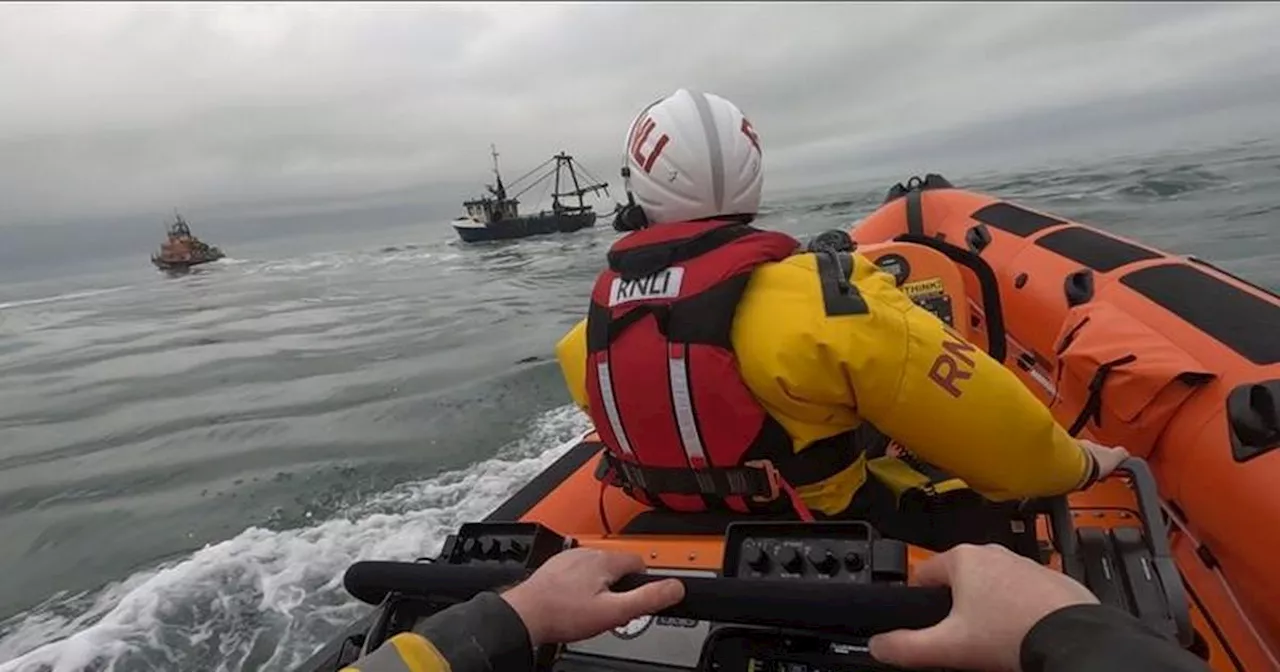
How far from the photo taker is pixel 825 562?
135 centimetres

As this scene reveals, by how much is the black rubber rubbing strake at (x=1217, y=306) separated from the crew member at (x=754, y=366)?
2.72 feet

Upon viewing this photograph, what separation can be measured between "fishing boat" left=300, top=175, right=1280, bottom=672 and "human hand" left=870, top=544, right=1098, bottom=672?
14cm

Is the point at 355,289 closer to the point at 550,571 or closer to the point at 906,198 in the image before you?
the point at 906,198

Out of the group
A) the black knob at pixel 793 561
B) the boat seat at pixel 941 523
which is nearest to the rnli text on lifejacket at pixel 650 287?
the boat seat at pixel 941 523

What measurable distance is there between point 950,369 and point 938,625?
0.74 meters

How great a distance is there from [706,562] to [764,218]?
2792 centimetres

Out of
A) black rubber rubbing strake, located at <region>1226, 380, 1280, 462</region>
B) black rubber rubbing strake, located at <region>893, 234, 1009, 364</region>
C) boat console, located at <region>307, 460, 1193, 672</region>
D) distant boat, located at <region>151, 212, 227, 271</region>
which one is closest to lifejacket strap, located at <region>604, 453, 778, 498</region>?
boat console, located at <region>307, 460, 1193, 672</region>

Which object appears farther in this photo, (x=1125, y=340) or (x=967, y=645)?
(x=1125, y=340)

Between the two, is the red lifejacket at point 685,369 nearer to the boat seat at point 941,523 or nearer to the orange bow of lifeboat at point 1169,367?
the boat seat at point 941,523

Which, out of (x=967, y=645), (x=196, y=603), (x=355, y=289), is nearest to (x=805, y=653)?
(x=967, y=645)

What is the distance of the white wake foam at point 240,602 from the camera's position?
3.24 m

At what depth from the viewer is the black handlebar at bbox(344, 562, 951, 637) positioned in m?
1.12

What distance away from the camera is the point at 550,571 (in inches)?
49.3

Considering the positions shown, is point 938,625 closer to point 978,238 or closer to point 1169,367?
point 1169,367
